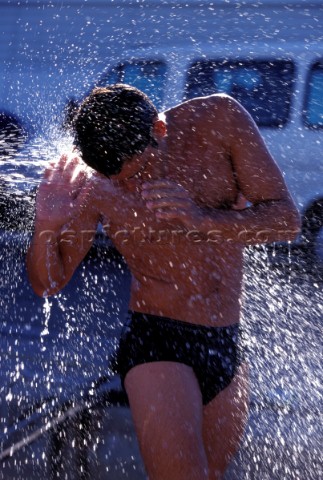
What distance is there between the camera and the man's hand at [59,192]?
1848 mm

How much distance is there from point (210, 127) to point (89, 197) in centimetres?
38

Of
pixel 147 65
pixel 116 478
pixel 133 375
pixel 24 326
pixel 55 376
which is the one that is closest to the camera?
pixel 133 375

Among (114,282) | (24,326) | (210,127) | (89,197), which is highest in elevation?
(210,127)

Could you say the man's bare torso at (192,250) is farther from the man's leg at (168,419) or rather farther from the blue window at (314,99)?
the blue window at (314,99)

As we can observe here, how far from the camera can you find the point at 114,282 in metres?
5.68

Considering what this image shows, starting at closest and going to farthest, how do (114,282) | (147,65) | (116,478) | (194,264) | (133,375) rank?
1. (133,375)
2. (194,264)
3. (116,478)
4. (147,65)
5. (114,282)

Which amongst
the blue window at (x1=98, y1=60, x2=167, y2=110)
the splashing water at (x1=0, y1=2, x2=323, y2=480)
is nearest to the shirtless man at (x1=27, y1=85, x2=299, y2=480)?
the splashing water at (x1=0, y1=2, x2=323, y2=480)

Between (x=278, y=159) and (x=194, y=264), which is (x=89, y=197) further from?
(x=278, y=159)

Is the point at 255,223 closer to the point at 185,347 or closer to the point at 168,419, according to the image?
the point at 185,347

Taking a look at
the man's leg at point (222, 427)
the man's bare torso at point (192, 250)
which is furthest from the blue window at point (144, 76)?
the man's leg at point (222, 427)

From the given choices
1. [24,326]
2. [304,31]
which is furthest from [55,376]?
[304,31]

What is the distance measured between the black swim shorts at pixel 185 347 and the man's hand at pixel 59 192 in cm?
35

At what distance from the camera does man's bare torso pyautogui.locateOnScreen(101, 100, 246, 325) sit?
1970 mm

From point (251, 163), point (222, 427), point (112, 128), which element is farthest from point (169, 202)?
point (222, 427)
